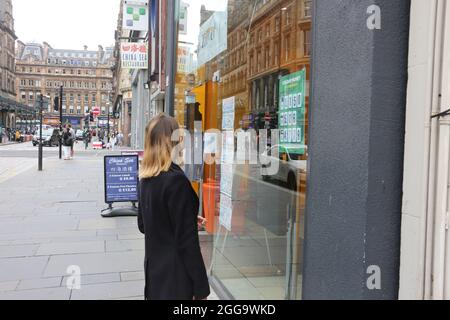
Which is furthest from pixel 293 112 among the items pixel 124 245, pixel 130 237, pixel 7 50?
pixel 7 50

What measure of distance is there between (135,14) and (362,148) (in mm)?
13909

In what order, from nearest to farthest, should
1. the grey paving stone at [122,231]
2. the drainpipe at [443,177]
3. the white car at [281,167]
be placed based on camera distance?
the drainpipe at [443,177] < the white car at [281,167] < the grey paving stone at [122,231]

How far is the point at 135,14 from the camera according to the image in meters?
15.2

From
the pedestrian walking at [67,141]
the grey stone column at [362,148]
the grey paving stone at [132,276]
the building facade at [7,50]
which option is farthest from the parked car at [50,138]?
the building facade at [7,50]

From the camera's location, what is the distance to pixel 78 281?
5.11 m

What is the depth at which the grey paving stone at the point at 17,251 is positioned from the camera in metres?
6.07

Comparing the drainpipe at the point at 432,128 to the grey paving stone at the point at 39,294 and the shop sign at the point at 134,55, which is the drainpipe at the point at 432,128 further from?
the shop sign at the point at 134,55

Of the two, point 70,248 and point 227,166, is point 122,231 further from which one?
point 227,166

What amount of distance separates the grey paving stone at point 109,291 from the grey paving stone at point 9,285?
2.19 feet

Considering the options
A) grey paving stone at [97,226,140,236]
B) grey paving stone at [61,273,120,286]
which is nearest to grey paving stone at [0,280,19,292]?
grey paving stone at [61,273,120,286]
